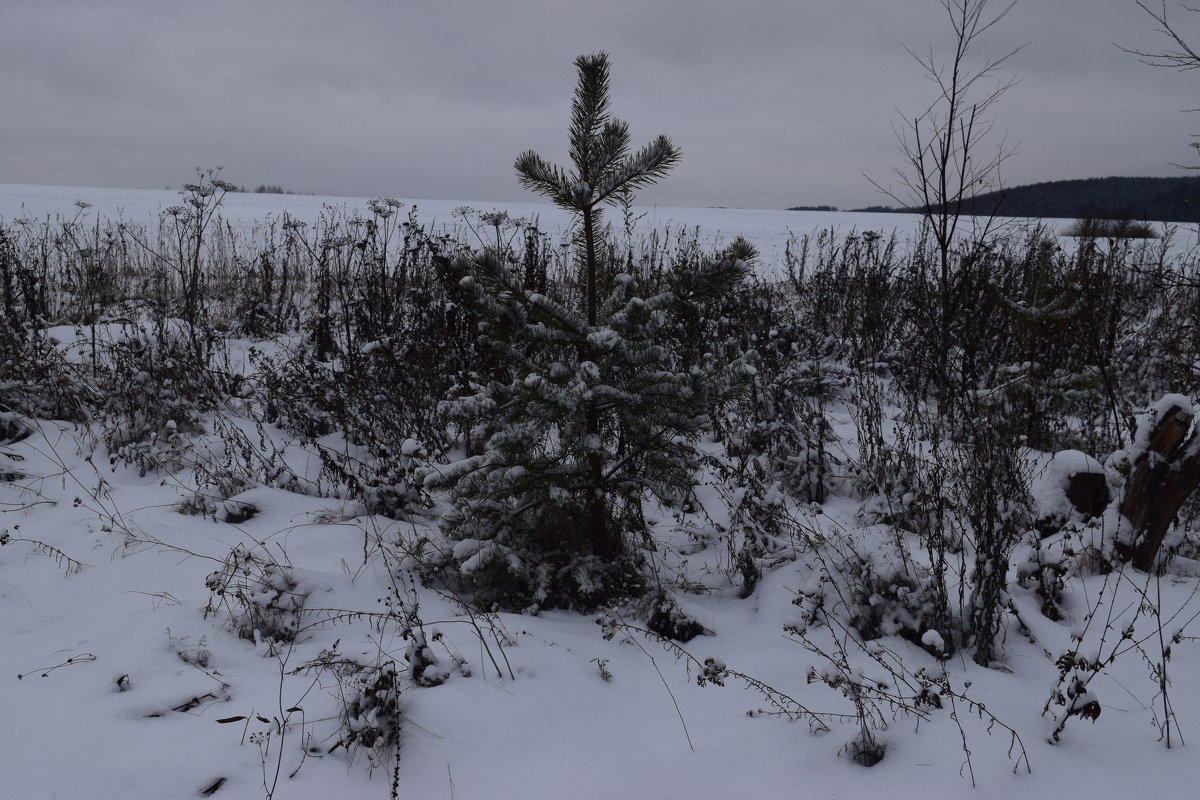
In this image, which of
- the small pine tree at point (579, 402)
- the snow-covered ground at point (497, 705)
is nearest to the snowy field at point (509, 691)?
the snow-covered ground at point (497, 705)

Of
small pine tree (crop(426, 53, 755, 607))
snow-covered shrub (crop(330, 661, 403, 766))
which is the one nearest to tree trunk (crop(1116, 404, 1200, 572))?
small pine tree (crop(426, 53, 755, 607))

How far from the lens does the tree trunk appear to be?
9.66 ft

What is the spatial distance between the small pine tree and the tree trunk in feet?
6.15

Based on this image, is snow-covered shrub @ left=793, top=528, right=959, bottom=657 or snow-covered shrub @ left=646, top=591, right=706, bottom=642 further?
Result: snow-covered shrub @ left=646, top=591, right=706, bottom=642

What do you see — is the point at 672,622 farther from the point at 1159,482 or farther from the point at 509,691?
the point at 1159,482

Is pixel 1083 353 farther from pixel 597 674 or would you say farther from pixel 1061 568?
pixel 597 674

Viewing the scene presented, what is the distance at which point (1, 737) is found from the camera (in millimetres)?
1979

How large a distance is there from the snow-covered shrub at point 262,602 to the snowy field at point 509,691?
1cm

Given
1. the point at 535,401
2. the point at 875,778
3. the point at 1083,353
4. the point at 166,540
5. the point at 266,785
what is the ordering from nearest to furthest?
1. the point at 266,785
2. the point at 875,778
3. the point at 535,401
4. the point at 166,540
5. the point at 1083,353

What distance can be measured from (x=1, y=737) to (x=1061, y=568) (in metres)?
3.66

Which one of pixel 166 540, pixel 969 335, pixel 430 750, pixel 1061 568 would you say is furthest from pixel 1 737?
pixel 969 335

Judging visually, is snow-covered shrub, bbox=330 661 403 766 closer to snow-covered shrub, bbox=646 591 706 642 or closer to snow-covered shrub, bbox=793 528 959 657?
snow-covered shrub, bbox=646 591 706 642

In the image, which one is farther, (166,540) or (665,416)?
(166,540)

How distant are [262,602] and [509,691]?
1.09m
